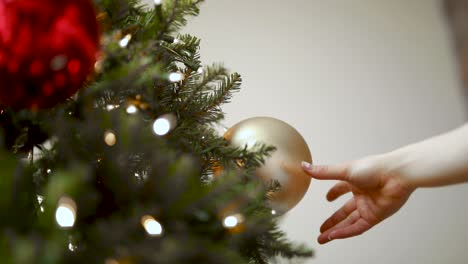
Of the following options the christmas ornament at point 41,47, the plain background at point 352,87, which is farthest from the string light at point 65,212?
the plain background at point 352,87

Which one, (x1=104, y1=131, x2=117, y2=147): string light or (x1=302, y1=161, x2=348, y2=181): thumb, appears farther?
(x1=302, y1=161, x2=348, y2=181): thumb

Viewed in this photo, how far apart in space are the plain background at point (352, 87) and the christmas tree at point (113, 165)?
100cm

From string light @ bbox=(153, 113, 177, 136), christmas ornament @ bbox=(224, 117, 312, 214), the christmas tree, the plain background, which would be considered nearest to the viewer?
the christmas tree

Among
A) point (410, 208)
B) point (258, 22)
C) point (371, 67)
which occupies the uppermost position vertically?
point (258, 22)

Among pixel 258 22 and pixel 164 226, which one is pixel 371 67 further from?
pixel 164 226

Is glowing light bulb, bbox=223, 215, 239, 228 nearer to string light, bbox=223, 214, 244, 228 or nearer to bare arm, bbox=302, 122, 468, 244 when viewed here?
string light, bbox=223, 214, 244, 228

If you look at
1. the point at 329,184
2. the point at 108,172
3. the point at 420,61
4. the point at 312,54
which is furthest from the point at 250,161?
the point at 420,61

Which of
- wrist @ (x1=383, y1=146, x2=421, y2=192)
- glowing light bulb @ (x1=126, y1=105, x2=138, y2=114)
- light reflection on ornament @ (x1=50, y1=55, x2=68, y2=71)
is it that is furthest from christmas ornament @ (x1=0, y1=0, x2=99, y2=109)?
wrist @ (x1=383, y1=146, x2=421, y2=192)

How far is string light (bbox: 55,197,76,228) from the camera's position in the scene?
0.71ft

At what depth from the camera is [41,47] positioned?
0.29 m

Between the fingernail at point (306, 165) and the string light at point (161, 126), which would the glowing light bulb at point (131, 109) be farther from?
the fingernail at point (306, 165)

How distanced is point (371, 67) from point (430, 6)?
1.08 feet

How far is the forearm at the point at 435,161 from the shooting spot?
1.73 ft

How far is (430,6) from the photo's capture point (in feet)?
5.42
